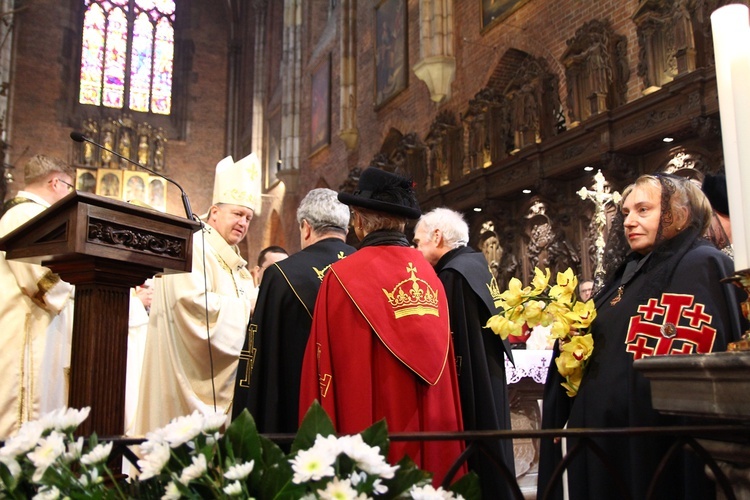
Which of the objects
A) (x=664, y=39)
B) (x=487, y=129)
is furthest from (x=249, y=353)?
(x=487, y=129)

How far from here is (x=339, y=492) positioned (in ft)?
3.74

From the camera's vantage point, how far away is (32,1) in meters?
23.4

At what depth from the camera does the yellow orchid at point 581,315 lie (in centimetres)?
258

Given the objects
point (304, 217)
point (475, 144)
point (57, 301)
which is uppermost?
point (475, 144)

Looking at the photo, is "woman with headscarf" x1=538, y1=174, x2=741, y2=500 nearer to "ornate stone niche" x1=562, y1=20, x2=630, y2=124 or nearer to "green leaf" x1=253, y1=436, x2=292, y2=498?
"green leaf" x1=253, y1=436, x2=292, y2=498

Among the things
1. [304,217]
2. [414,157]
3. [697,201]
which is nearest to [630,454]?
[697,201]

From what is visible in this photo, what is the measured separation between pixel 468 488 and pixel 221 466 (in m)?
0.44

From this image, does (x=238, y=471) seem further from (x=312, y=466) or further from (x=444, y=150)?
(x=444, y=150)

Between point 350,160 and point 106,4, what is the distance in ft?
46.0

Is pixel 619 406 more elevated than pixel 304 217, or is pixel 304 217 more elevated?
pixel 304 217

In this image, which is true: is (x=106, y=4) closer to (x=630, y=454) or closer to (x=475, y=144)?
(x=475, y=144)

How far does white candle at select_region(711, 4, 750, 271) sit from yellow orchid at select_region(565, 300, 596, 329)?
0.93 meters

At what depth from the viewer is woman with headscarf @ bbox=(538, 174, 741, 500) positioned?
2.33 meters

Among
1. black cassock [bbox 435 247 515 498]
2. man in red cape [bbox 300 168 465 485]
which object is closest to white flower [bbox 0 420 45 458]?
man in red cape [bbox 300 168 465 485]
